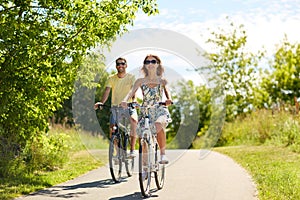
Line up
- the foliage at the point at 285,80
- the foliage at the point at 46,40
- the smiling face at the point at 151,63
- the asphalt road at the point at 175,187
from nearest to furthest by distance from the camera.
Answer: the asphalt road at the point at 175,187
the smiling face at the point at 151,63
the foliage at the point at 46,40
the foliage at the point at 285,80

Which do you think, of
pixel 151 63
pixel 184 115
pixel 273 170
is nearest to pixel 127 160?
pixel 151 63

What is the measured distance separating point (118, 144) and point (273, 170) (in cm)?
303

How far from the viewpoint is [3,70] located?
9484 millimetres

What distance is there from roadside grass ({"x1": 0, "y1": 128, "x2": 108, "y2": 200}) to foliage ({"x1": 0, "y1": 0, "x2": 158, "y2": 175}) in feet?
3.71

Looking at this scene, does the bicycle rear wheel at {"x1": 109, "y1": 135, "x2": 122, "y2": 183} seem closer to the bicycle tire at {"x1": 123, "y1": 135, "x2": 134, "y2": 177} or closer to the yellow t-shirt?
the bicycle tire at {"x1": 123, "y1": 135, "x2": 134, "y2": 177}

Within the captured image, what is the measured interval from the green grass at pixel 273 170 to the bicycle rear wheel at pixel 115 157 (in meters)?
2.46

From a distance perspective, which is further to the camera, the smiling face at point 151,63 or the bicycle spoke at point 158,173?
the smiling face at point 151,63

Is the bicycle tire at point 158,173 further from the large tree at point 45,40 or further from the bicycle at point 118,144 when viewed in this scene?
the large tree at point 45,40

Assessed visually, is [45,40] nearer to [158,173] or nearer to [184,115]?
[158,173]

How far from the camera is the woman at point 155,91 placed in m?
8.20

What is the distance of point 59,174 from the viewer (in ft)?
35.3

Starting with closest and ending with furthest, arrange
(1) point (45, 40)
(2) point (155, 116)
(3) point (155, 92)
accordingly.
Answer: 1. (2) point (155, 116)
2. (3) point (155, 92)
3. (1) point (45, 40)

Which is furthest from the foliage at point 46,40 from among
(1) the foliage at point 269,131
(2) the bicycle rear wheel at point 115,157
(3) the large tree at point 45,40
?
(1) the foliage at point 269,131

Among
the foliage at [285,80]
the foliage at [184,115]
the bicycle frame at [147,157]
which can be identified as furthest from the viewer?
the foliage at [285,80]
